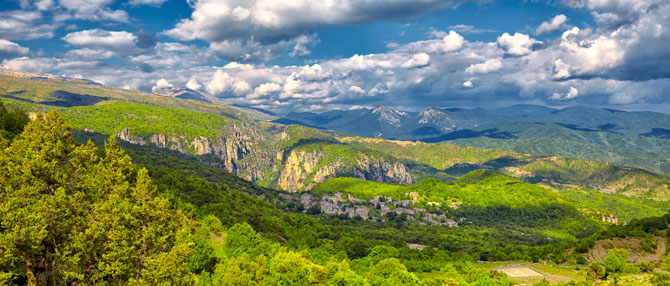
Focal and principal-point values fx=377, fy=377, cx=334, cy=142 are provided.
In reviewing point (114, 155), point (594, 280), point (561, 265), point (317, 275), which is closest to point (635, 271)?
point (594, 280)

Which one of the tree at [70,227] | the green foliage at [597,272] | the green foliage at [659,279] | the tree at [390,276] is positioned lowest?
the green foliage at [597,272]

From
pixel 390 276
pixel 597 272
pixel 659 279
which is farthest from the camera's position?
pixel 597 272

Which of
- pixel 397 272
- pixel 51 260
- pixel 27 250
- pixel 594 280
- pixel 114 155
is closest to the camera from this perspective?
pixel 27 250

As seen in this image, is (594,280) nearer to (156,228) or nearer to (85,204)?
(156,228)

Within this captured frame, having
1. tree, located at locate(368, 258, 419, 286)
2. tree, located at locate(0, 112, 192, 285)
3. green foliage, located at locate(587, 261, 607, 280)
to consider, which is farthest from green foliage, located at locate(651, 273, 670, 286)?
tree, located at locate(0, 112, 192, 285)

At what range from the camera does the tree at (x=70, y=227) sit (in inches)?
1542

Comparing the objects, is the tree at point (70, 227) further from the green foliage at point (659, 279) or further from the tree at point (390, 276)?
the green foliage at point (659, 279)

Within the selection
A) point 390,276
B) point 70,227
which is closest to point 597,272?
point 390,276

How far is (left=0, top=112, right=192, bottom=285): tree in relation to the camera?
39156mm

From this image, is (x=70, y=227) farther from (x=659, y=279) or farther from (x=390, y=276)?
(x=659, y=279)

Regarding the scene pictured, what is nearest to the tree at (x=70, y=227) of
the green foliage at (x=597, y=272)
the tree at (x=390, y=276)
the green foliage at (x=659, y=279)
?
the tree at (x=390, y=276)

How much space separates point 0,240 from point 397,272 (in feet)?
260

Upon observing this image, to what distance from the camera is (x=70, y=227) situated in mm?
43625

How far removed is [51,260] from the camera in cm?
4262
